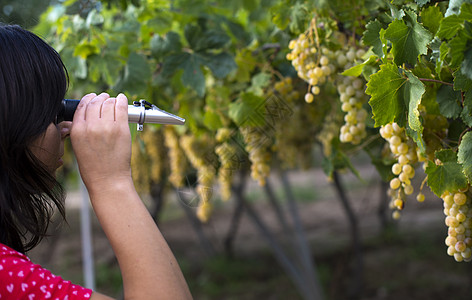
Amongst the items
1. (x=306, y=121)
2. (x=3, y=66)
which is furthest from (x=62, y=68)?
(x=306, y=121)

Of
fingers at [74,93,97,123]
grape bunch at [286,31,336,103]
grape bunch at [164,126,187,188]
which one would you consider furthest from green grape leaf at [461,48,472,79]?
grape bunch at [164,126,187,188]

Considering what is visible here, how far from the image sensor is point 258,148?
1.68m

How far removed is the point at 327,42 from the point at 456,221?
575mm

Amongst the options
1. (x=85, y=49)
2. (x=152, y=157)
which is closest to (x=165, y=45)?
(x=85, y=49)

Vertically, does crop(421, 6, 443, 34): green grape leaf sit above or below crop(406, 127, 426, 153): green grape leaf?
above

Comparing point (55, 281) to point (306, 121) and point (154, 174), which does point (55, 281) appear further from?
point (154, 174)

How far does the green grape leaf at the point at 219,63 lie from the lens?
1596mm

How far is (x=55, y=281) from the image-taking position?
28.6 inches

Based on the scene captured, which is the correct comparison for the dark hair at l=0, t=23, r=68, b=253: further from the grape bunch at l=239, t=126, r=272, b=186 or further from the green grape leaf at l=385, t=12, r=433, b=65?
the grape bunch at l=239, t=126, r=272, b=186

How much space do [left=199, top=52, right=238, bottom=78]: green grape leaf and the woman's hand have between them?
0.81m

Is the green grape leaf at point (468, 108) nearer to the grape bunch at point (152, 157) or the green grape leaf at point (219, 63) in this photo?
the green grape leaf at point (219, 63)

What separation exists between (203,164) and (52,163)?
58.1 inches

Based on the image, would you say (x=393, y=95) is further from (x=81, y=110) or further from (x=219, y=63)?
(x=219, y=63)

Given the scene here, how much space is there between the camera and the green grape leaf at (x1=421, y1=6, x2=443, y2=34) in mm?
876
